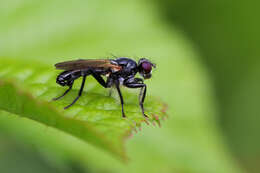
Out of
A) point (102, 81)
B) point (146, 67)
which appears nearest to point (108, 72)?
point (102, 81)

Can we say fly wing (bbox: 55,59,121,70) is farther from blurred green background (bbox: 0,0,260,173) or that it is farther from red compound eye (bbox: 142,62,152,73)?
blurred green background (bbox: 0,0,260,173)

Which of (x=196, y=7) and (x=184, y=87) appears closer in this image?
(x=184, y=87)

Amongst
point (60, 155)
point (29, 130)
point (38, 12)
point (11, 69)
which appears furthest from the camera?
point (38, 12)

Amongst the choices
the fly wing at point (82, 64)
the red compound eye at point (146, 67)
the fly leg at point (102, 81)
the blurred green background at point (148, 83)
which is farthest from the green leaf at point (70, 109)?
the blurred green background at point (148, 83)

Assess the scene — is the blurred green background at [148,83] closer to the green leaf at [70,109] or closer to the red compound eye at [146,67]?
the green leaf at [70,109]

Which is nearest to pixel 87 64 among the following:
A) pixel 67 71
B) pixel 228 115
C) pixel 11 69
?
pixel 67 71

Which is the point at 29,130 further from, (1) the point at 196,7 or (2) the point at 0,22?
(1) the point at 196,7

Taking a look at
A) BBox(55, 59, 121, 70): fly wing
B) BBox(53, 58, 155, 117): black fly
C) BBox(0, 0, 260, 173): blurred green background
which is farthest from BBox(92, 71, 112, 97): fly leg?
BBox(0, 0, 260, 173): blurred green background
